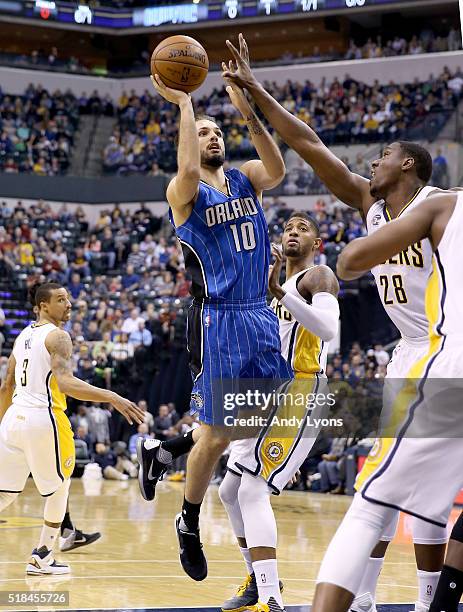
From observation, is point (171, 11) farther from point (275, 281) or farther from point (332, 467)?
point (275, 281)

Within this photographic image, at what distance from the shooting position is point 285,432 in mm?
5715

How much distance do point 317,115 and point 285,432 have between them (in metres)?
20.8

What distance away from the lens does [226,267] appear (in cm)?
541

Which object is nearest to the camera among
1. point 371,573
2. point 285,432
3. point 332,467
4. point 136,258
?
point 371,573

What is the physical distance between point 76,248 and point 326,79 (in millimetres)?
8192

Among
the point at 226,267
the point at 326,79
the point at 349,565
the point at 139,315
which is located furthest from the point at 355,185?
the point at 326,79

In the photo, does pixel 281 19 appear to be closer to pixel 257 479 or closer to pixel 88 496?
pixel 88 496

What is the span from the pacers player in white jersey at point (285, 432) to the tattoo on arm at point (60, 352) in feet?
5.87

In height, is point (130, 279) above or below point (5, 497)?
below

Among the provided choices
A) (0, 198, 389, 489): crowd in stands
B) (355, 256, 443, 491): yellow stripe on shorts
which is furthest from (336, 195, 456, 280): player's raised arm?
(0, 198, 389, 489): crowd in stands

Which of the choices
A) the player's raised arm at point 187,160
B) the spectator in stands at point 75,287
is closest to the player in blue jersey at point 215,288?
the player's raised arm at point 187,160

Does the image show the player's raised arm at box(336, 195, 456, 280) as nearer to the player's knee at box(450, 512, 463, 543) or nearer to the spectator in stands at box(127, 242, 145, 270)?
the player's knee at box(450, 512, 463, 543)

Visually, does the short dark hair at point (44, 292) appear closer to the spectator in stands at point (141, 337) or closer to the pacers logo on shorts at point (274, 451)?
the pacers logo on shorts at point (274, 451)

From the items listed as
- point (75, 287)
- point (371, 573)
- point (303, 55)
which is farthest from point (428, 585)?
point (303, 55)
